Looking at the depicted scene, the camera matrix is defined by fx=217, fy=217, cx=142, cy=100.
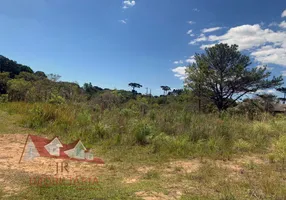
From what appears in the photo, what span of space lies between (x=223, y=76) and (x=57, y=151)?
19.6 m

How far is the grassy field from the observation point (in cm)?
250

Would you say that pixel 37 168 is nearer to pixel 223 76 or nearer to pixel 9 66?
pixel 223 76

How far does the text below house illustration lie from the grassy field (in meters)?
0.28

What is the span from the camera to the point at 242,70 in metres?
20.0

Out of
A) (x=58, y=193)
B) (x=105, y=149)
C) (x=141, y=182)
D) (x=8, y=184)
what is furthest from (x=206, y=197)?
(x=105, y=149)

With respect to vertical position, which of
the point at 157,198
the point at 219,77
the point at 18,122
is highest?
the point at 219,77

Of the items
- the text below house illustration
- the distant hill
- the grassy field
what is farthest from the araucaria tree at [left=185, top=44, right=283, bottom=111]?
the distant hill

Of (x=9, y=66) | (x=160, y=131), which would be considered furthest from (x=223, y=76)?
(x=9, y=66)

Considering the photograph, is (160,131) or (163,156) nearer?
(163,156)

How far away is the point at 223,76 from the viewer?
2091 cm

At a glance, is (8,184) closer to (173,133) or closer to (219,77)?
(173,133)

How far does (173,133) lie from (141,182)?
319cm

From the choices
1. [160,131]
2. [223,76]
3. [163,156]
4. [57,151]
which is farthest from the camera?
[223,76]

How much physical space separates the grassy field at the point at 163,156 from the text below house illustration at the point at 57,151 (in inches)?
11.2
